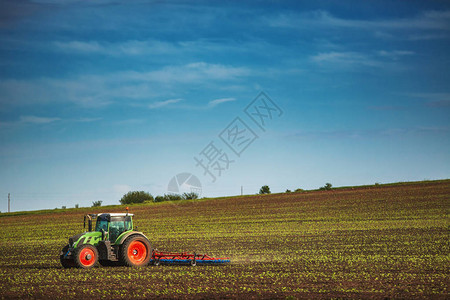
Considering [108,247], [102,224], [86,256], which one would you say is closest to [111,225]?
[102,224]

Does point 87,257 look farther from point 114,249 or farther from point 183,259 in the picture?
point 183,259

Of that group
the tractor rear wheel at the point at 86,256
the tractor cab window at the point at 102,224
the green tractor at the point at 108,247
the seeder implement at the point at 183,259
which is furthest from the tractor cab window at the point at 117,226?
the seeder implement at the point at 183,259

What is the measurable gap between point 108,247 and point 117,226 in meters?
1.20

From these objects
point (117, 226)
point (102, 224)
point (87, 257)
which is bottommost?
point (87, 257)

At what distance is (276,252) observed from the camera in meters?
25.7

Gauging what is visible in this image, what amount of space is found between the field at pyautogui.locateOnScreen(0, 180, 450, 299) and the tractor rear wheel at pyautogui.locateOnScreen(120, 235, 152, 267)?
60 cm

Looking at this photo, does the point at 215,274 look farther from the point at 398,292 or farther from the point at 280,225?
the point at 280,225

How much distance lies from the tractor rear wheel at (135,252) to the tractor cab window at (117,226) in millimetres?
928

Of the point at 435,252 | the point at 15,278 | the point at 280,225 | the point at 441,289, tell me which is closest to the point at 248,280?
the point at 441,289

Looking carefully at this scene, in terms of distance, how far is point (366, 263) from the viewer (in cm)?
2056

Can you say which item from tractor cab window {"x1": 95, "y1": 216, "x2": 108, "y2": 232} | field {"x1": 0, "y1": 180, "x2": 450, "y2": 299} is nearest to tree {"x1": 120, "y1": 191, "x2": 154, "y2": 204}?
field {"x1": 0, "y1": 180, "x2": 450, "y2": 299}

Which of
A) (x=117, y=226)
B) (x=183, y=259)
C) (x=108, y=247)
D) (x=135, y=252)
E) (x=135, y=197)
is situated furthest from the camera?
(x=135, y=197)

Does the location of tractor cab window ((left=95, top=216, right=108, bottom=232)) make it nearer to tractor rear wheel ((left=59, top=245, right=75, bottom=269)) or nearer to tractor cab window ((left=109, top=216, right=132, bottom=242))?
tractor cab window ((left=109, top=216, right=132, bottom=242))

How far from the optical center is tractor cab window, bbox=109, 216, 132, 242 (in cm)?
2175
